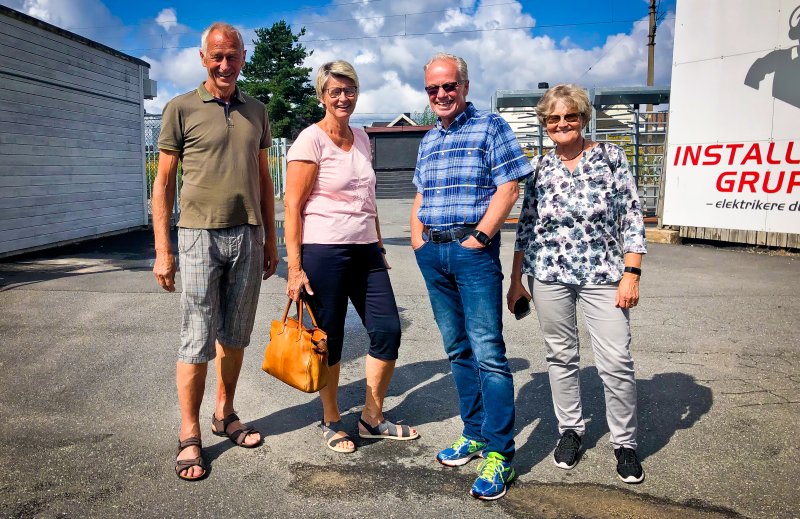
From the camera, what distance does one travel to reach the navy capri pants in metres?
3.32

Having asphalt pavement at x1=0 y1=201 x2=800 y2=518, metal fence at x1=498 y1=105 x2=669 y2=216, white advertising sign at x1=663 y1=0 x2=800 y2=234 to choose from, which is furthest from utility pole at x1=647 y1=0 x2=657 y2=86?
asphalt pavement at x1=0 y1=201 x2=800 y2=518

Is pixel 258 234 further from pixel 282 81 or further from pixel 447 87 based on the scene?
pixel 282 81

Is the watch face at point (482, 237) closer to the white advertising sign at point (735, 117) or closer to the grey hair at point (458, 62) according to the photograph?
the grey hair at point (458, 62)

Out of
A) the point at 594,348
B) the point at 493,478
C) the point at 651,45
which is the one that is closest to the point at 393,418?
the point at 493,478

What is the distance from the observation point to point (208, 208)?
3.22 metres

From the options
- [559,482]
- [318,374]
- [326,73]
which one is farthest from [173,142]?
[559,482]

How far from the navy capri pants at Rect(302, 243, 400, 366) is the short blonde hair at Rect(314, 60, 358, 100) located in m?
0.79

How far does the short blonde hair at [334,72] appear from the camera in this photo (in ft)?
10.8

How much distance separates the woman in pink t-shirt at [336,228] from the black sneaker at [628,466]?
1.22 m

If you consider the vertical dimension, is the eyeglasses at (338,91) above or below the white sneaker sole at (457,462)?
above

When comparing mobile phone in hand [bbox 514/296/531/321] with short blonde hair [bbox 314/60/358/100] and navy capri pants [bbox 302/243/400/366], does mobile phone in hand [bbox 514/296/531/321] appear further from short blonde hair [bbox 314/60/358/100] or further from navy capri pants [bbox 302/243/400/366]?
short blonde hair [bbox 314/60/358/100]

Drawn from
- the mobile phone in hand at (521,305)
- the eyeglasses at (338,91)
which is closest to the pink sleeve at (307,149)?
the eyeglasses at (338,91)

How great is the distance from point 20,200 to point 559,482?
1066 centimetres

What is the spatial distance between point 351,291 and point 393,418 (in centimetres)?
91
